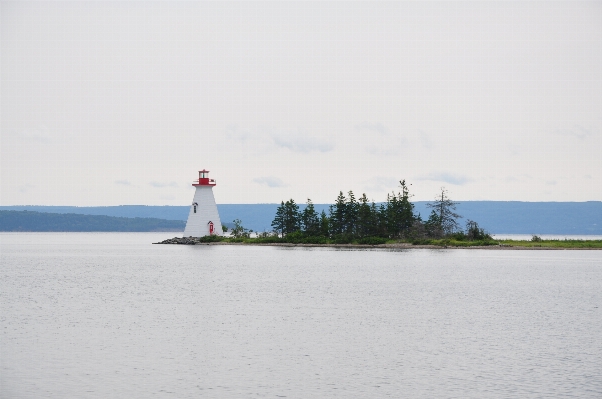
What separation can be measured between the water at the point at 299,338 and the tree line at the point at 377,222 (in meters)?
44.3

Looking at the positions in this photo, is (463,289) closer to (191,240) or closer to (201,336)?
(201,336)

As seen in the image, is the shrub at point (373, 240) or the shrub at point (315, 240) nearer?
A: the shrub at point (373, 240)

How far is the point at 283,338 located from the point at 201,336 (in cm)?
315

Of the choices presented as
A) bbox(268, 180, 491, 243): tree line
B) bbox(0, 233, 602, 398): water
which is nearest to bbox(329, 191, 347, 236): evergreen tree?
bbox(268, 180, 491, 243): tree line

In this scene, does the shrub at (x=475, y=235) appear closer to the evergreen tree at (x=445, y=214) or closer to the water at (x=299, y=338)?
the evergreen tree at (x=445, y=214)

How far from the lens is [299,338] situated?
28.2m

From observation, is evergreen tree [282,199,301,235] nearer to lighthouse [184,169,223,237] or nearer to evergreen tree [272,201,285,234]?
evergreen tree [272,201,285,234]

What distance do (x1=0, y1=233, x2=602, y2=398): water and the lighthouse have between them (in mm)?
44419

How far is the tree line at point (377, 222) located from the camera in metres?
98.6

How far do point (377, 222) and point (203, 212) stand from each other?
Result: 77.7ft

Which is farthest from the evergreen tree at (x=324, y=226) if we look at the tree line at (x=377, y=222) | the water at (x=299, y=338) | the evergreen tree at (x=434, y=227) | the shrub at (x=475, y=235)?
the water at (x=299, y=338)

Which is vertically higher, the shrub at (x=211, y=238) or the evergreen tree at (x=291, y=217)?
the evergreen tree at (x=291, y=217)

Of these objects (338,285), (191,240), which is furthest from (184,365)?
(191,240)

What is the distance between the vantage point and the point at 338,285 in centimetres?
5012
